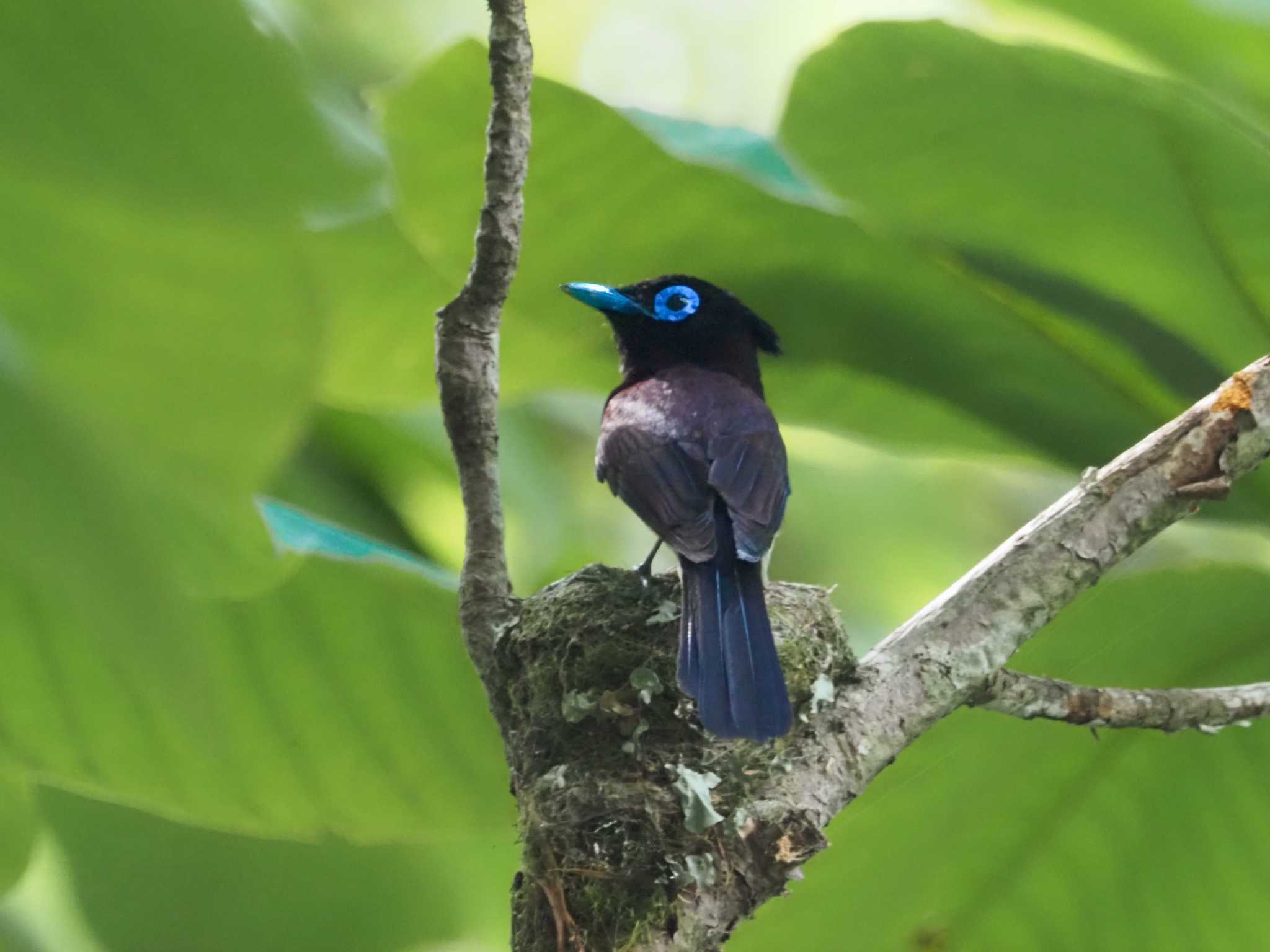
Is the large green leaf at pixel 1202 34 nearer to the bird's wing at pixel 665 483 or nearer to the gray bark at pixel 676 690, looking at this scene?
the gray bark at pixel 676 690

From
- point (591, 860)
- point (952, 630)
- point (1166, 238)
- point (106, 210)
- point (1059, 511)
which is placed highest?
point (1166, 238)

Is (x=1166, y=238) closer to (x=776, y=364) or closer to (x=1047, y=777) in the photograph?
(x=776, y=364)

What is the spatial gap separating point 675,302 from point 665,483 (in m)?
0.47

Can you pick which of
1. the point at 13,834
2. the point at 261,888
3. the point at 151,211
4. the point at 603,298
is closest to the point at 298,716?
the point at 13,834

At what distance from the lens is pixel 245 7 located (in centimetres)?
48

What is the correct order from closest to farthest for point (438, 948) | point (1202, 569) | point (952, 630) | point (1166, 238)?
point (952, 630)
point (1202, 569)
point (1166, 238)
point (438, 948)

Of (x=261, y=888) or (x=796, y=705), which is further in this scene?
(x=261, y=888)

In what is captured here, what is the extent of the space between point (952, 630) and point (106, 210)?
3.56ft

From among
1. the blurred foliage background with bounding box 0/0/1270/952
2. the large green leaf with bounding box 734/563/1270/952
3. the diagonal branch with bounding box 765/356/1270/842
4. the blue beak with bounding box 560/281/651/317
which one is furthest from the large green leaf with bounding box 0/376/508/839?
the diagonal branch with bounding box 765/356/1270/842

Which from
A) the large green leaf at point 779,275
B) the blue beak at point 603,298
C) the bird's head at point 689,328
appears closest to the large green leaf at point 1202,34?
the large green leaf at point 779,275

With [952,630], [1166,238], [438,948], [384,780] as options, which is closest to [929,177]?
[1166,238]

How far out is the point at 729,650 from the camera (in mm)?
1376

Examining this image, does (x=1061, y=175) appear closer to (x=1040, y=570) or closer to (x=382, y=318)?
(x=1040, y=570)

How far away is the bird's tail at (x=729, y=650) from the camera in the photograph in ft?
4.30
